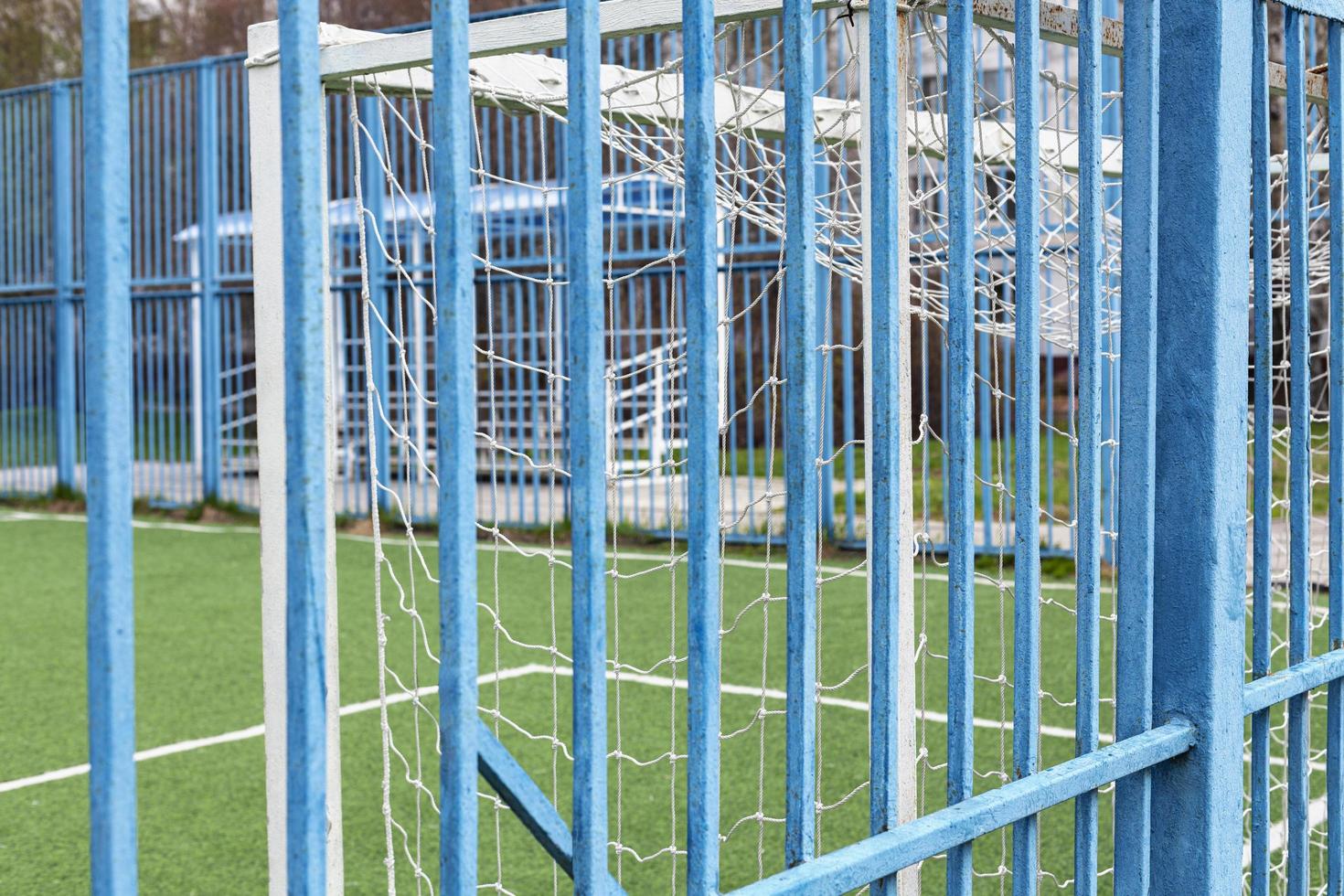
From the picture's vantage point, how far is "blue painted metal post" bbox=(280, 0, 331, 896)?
37.7 inches

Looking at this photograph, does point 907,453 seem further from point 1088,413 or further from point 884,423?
point 884,423

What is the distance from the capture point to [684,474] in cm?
774

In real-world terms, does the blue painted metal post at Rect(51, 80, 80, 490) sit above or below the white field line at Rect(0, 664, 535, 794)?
above

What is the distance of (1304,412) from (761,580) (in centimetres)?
568

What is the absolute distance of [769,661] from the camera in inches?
231

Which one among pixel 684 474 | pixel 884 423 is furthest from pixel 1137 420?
pixel 684 474

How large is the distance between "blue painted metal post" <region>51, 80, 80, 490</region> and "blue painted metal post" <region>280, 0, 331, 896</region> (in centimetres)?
1183

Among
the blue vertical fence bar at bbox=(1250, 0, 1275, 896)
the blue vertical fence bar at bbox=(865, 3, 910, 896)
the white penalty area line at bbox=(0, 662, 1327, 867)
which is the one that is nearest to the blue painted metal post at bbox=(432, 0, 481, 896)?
the blue vertical fence bar at bbox=(865, 3, 910, 896)

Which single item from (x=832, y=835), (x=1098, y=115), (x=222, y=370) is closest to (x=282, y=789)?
(x=1098, y=115)

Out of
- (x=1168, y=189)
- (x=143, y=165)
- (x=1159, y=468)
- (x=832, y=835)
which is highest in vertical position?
(x=143, y=165)

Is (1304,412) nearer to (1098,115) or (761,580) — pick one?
(1098,115)

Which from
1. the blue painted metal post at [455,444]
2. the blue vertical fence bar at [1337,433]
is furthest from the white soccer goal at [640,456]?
the blue vertical fence bar at [1337,433]

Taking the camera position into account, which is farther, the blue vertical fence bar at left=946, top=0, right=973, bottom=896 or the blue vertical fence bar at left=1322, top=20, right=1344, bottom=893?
the blue vertical fence bar at left=1322, top=20, right=1344, bottom=893

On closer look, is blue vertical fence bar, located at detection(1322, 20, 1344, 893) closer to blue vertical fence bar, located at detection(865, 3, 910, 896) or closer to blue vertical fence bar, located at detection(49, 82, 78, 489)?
blue vertical fence bar, located at detection(865, 3, 910, 896)
